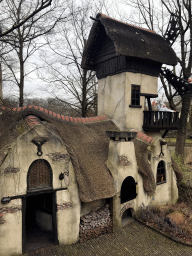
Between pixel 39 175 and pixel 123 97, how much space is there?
19.9 feet

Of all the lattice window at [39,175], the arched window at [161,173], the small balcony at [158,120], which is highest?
the small balcony at [158,120]

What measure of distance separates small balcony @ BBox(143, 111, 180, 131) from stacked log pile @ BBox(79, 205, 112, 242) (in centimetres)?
512

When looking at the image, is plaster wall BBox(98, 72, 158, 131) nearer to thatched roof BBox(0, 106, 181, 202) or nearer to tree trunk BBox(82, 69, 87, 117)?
thatched roof BBox(0, 106, 181, 202)

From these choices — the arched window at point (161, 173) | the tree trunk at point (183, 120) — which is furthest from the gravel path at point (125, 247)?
the tree trunk at point (183, 120)

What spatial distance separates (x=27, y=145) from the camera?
6.14 meters

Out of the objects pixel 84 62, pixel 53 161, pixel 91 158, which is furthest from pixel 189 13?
pixel 53 161

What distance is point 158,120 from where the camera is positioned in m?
11.1

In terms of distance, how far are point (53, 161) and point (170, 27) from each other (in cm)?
1266

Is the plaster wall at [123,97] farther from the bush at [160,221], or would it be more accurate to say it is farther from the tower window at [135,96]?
the bush at [160,221]

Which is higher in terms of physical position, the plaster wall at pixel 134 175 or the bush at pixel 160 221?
the plaster wall at pixel 134 175

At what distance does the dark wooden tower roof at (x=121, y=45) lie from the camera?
944 cm

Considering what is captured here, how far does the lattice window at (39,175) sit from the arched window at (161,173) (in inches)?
226

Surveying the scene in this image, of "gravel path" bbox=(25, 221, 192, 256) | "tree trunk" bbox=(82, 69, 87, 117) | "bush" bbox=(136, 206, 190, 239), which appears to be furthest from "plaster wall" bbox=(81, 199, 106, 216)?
"tree trunk" bbox=(82, 69, 87, 117)

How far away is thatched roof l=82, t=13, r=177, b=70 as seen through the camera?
9.39 m
